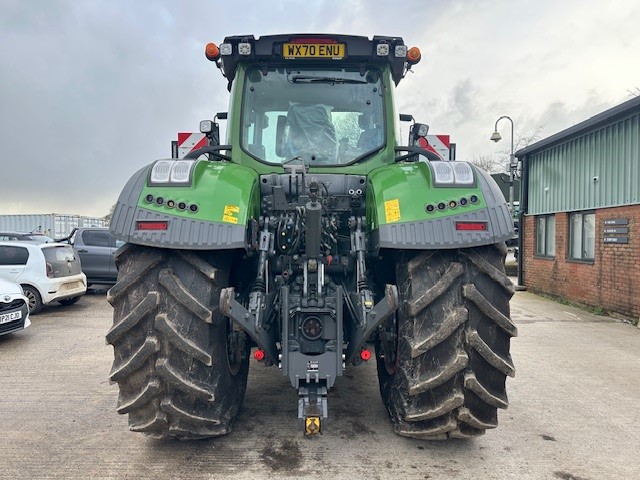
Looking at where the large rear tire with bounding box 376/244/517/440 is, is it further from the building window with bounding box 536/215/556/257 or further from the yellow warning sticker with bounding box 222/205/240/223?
the building window with bounding box 536/215/556/257

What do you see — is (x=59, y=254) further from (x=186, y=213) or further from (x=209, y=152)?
(x=186, y=213)

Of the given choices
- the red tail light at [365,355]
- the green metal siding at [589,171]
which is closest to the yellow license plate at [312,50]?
the red tail light at [365,355]

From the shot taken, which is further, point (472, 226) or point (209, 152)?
point (209, 152)

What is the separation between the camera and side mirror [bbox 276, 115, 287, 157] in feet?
13.3

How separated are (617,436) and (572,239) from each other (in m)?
8.70

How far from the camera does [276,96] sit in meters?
4.12

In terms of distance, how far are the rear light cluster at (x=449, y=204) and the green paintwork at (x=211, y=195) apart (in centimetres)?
117

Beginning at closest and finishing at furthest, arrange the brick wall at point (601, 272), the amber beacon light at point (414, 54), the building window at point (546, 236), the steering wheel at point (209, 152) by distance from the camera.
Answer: the steering wheel at point (209, 152) < the amber beacon light at point (414, 54) < the brick wall at point (601, 272) < the building window at point (546, 236)

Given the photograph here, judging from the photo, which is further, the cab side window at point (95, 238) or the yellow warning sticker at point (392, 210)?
the cab side window at point (95, 238)

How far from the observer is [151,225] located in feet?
9.78

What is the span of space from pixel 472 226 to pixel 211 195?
1.66m

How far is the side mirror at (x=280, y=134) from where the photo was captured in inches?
159

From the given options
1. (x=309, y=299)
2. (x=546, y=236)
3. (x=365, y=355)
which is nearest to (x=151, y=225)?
(x=309, y=299)

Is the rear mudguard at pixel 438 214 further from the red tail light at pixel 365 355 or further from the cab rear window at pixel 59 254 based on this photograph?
the cab rear window at pixel 59 254
